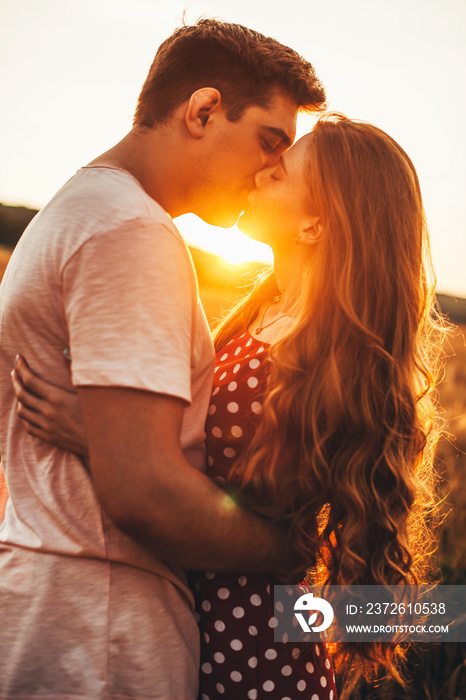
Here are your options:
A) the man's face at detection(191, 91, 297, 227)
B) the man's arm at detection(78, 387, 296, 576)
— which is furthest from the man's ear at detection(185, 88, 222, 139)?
the man's arm at detection(78, 387, 296, 576)

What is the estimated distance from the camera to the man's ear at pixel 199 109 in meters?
2.10

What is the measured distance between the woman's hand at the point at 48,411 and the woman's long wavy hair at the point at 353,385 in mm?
629

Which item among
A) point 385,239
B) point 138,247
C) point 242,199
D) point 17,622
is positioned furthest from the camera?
point 242,199

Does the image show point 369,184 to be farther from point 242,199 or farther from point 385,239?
point 242,199

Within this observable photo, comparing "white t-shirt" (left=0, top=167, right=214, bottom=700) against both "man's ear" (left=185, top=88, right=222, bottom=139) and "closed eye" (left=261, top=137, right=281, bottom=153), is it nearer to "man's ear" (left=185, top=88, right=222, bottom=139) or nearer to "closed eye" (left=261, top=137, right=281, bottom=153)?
"man's ear" (left=185, top=88, right=222, bottom=139)

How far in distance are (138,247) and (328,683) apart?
178 centimetres

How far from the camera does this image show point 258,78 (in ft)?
7.28

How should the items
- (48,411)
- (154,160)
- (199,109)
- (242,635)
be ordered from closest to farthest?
(48,411) < (242,635) < (154,160) < (199,109)

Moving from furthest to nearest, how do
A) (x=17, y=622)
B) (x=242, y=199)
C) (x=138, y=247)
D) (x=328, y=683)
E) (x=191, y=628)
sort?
(x=242, y=199) → (x=328, y=683) → (x=191, y=628) → (x=17, y=622) → (x=138, y=247)

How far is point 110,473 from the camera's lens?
4.32ft

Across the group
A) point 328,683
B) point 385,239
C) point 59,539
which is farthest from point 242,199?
point 328,683

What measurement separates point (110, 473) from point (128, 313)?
1.35ft

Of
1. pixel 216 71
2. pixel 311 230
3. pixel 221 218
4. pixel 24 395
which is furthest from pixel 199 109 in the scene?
pixel 24 395

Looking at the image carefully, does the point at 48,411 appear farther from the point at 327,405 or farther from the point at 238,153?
the point at 238,153
